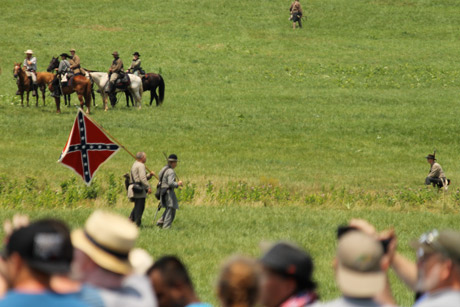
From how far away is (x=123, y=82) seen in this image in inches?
1471

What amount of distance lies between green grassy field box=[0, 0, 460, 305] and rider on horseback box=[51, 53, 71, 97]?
1.24 meters

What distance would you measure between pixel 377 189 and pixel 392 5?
4322 cm

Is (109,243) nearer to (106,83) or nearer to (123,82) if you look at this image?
(123,82)

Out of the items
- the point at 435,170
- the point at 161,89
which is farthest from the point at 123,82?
the point at 435,170

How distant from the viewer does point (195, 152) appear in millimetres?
31547

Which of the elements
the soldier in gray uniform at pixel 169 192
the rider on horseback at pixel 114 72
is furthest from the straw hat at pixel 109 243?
the rider on horseback at pixel 114 72

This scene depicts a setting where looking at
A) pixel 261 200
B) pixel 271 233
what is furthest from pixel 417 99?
pixel 271 233

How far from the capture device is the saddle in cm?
3738

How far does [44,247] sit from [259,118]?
33.8 metres

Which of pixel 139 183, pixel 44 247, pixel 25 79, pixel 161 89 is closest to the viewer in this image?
pixel 44 247

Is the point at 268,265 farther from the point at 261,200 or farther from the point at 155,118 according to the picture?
the point at 155,118

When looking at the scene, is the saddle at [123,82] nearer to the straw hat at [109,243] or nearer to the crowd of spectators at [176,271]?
the crowd of spectators at [176,271]

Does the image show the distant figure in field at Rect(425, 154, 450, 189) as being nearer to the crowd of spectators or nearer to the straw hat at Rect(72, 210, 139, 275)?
the crowd of spectators

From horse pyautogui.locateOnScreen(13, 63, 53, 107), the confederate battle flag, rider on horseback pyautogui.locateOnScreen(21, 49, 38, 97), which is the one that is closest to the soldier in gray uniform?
the confederate battle flag
